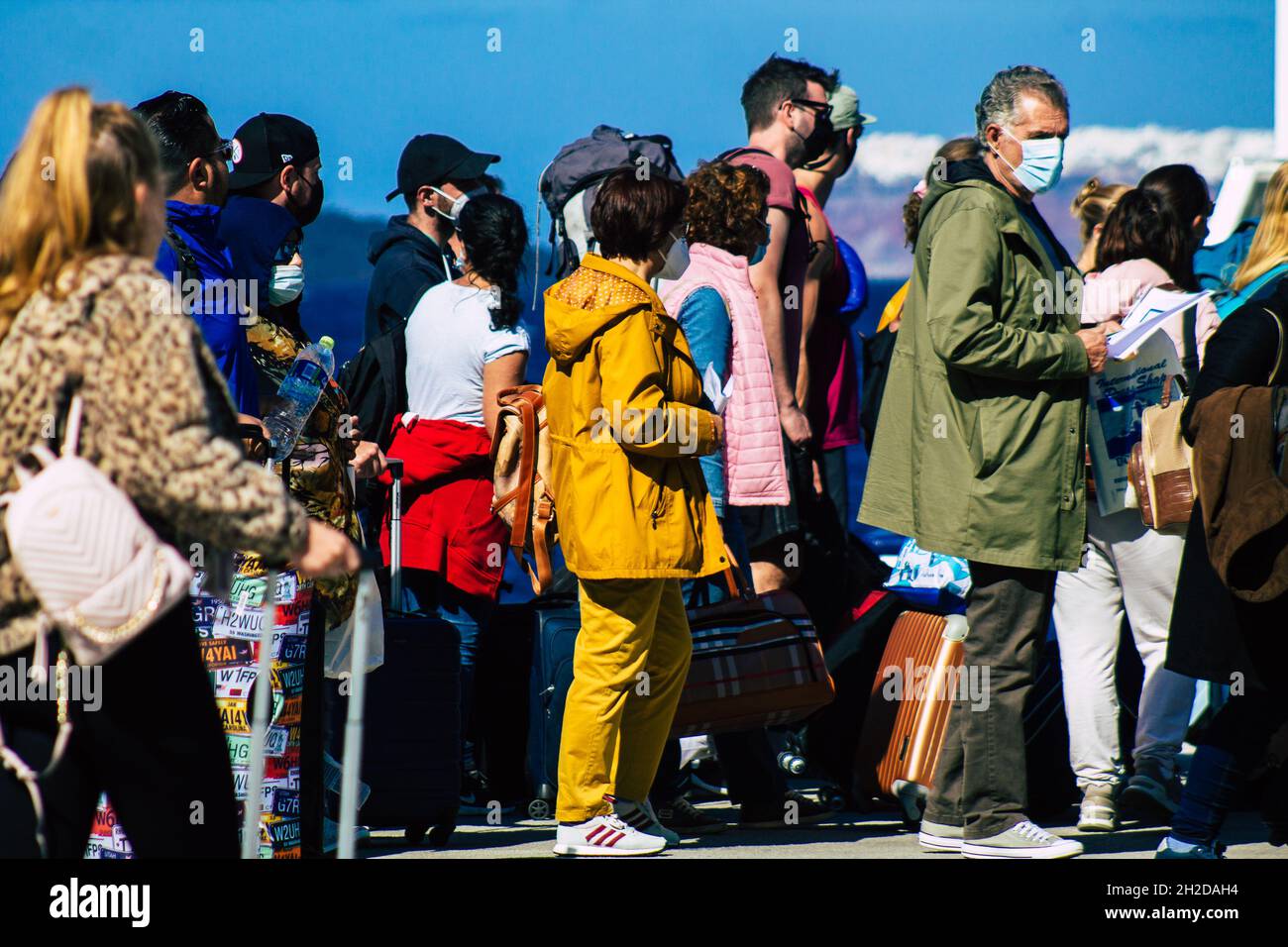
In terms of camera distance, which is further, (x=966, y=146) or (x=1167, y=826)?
(x=966, y=146)

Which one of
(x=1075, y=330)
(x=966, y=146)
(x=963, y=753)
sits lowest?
(x=963, y=753)

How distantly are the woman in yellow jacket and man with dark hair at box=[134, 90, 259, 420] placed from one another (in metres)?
0.98

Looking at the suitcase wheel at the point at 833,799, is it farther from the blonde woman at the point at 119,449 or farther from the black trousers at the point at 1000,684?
the blonde woman at the point at 119,449

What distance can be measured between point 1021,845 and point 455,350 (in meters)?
2.56

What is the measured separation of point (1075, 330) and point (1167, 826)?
6.59ft

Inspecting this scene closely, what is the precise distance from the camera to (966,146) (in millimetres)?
7445

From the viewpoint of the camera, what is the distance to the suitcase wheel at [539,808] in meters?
6.23

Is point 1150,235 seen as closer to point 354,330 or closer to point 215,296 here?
point 215,296

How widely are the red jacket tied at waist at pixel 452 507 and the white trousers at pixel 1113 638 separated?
6.61 feet

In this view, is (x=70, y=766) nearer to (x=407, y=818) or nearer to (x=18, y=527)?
(x=18, y=527)

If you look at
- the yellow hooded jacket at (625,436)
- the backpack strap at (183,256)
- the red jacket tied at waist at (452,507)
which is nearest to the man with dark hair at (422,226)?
the red jacket tied at waist at (452,507)

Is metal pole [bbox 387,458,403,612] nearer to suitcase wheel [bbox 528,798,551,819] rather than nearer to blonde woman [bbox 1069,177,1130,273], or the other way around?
suitcase wheel [bbox 528,798,551,819]
